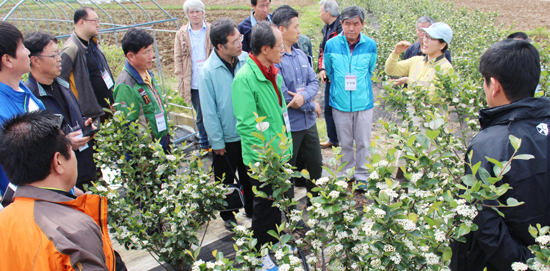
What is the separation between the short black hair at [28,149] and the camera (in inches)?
56.6

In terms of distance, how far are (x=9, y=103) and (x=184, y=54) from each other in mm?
2653

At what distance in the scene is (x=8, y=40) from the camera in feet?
6.82

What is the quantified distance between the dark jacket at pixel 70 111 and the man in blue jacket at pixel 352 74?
2.40 meters

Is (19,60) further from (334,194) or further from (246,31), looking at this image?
(246,31)

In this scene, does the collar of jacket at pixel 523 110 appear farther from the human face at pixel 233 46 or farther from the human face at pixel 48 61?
the human face at pixel 48 61

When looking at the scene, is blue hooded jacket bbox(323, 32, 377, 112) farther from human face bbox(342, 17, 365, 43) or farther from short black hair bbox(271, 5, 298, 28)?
short black hair bbox(271, 5, 298, 28)

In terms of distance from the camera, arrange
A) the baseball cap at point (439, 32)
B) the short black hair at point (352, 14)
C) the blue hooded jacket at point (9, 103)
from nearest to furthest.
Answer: the blue hooded jacket at point (9, 103) → the baseball cap at point (439, 32) → the short black hair at point (352, 14)

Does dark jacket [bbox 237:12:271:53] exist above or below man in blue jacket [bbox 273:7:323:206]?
above

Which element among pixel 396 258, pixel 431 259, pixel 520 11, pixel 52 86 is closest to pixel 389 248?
pixel 396 258

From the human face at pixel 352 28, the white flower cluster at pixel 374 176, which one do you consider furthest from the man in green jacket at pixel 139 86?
the white flower cluster at pixel 374 176

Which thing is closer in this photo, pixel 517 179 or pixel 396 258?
pixel 396 258

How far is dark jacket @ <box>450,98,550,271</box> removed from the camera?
156 centimetres

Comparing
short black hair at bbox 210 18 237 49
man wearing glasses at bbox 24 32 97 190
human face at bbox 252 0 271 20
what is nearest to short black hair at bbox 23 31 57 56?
man wearing glasses at bbox 24 32 97 190

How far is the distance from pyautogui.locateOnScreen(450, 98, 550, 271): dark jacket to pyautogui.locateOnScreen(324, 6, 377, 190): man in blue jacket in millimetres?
2039
